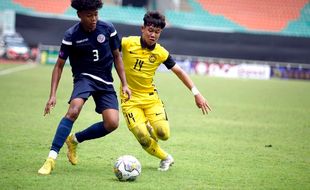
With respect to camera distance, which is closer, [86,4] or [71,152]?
[86,4]

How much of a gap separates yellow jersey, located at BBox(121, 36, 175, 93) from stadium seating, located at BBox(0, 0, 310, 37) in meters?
31.0

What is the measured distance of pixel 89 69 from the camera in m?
8.45

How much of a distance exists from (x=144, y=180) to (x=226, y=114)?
965cm

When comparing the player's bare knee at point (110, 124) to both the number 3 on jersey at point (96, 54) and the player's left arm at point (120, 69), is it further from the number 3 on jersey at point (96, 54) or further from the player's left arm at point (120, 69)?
the number 3 on jersey at point (96, 54)

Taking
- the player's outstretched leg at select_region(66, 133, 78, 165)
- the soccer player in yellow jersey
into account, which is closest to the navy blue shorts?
the soccer player in yellow jersey

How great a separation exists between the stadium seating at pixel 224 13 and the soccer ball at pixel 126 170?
106 feet

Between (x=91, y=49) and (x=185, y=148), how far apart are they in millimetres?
3336

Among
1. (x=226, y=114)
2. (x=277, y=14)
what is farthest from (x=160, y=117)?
(x=277, y=14)

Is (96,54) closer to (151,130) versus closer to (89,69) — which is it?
(89,69)

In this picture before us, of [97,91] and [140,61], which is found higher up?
[140,61]

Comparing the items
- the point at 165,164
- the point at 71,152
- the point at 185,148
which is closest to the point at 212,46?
the point at 185,148

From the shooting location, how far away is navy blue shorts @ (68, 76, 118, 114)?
836cm

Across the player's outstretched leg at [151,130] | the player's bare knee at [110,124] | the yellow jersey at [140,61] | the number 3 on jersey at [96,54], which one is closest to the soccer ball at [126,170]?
the player's bare knee at [110,124]

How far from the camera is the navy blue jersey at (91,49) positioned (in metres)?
8.27
